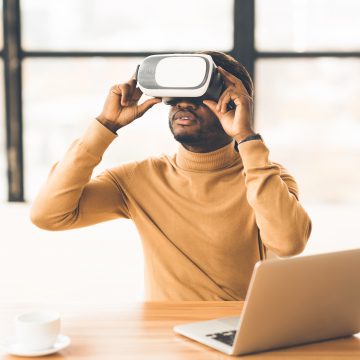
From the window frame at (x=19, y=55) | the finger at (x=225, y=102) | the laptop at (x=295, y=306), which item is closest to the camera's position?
the laptop at (x=295, y=306)

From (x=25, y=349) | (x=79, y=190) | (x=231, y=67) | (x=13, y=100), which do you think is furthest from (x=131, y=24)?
(x=25, y=349)

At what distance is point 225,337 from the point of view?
1269mm

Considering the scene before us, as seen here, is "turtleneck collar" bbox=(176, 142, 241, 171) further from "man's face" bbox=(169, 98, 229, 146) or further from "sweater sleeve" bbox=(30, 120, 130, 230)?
"sweater sleeve" bbox=(30, 120, 130, 230)

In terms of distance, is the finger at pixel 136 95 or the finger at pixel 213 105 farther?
the finger at pixel 136 95

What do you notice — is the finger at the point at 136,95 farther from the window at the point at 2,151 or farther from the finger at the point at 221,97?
the window at the point at 2,151

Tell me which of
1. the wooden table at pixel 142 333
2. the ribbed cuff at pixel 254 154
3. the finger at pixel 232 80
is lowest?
the wooden table at pixel 142 333

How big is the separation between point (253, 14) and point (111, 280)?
1.28 metres

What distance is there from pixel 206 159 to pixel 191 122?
0.39ft

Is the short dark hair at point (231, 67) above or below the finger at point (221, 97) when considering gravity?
above

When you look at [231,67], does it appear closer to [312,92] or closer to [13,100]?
[312,92]

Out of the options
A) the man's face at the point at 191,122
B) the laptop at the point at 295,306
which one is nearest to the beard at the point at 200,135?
the man's face at the point at 191,122

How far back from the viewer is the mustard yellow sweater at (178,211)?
5.98 feet

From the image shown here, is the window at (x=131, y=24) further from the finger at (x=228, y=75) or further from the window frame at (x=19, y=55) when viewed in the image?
the finger at (x=228, y=75)

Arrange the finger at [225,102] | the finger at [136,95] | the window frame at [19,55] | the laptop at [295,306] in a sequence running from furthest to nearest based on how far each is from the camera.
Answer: the window frame at [19,55], the finger at [136,95], the finger at [225,102], the laptop at [295,306]
